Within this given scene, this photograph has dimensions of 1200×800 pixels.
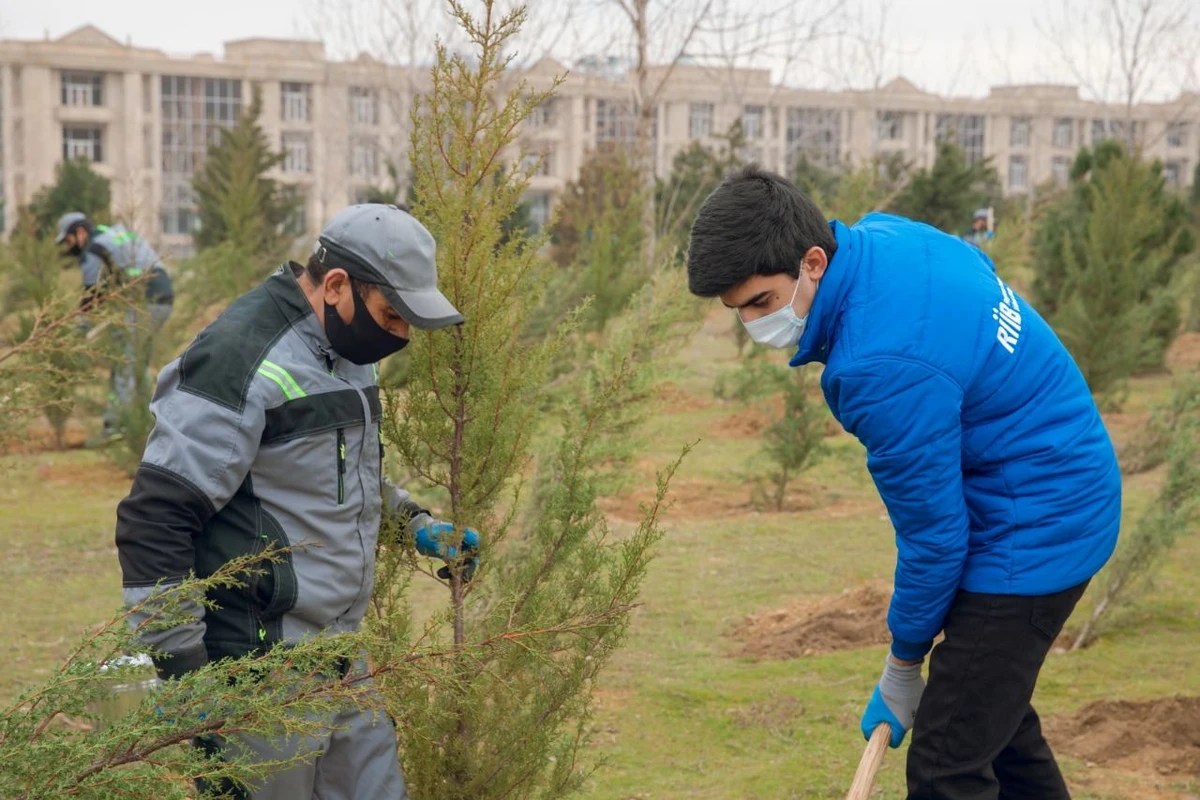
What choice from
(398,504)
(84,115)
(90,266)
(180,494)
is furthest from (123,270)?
(84,115)

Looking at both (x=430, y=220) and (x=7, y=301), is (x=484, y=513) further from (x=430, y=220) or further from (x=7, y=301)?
(x=7, y=301)

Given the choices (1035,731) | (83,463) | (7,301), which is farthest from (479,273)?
(7,301)

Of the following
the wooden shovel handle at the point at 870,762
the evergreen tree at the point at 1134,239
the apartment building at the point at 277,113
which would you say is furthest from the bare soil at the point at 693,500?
the apartment building at the point at 277,113

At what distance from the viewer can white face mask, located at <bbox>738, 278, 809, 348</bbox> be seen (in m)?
2.77

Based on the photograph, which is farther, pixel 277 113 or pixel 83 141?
pixel 277 113

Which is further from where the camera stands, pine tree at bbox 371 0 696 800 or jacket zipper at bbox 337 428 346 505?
pine tree at bbox 371 0 696 800

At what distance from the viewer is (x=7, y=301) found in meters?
13.9

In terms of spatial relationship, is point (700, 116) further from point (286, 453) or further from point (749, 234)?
point (286, 453)

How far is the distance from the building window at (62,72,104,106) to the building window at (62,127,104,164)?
1318mm

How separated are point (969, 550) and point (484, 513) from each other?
3.96ft

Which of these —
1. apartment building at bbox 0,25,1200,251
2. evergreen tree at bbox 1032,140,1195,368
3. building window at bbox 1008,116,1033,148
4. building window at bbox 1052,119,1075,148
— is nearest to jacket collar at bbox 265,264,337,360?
evergreen tree at bbox 1032,140,1195,368

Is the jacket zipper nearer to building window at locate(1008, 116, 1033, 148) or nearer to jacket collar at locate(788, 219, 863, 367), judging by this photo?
jacket collar at locate(788, 219, 863, 367)

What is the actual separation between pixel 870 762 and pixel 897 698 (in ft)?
0.58

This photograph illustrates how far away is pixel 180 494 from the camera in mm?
2518
